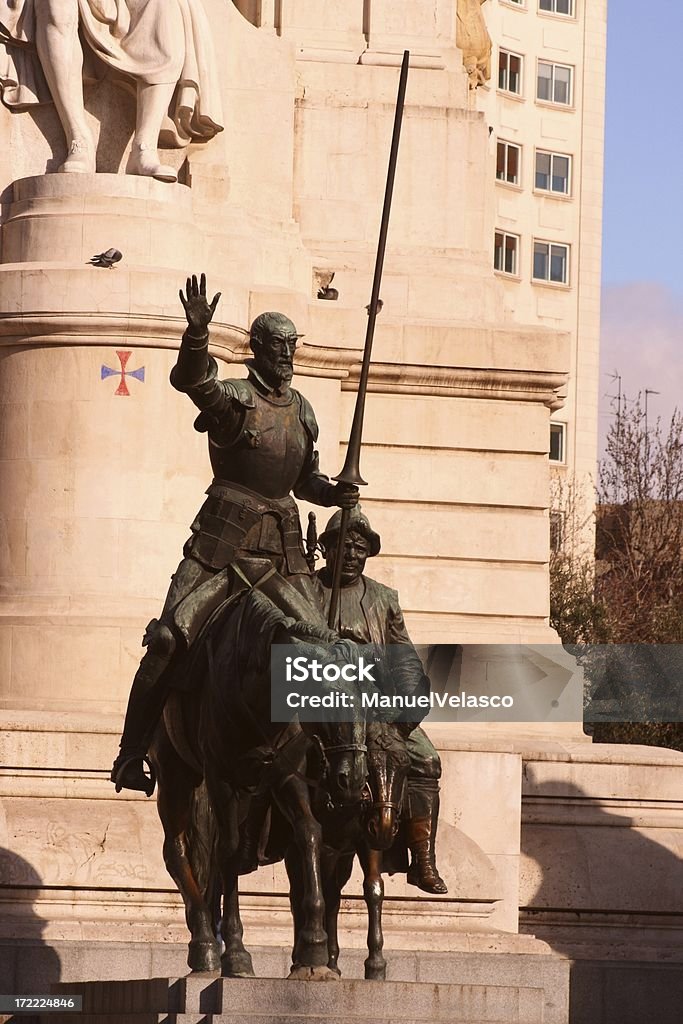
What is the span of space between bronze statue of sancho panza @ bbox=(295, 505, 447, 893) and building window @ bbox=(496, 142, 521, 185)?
47312mm

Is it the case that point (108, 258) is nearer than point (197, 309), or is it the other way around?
point (197, 309)

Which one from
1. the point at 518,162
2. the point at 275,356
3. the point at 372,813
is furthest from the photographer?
the point at 518,162

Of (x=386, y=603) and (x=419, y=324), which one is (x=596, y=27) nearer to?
(x=419, y=324)

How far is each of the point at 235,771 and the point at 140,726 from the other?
4.48ft

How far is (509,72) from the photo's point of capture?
207 feet

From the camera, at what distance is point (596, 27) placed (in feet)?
213

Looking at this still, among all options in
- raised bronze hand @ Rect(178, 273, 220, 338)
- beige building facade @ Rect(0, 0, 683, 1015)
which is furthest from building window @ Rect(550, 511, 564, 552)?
raised bronze hand @ Rect(178, 273, 220, 338)

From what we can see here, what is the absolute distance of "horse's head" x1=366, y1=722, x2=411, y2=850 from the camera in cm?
1371

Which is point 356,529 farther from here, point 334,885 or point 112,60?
point 112,60

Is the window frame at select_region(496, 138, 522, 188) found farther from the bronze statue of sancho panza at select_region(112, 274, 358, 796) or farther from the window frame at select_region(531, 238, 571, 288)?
the bronze statue of sancho panza at select_region(112, 274, 358, 796)

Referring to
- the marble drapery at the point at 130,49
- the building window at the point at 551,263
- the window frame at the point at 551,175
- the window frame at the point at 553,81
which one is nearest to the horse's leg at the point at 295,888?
the marble drapery at the point at 130,49

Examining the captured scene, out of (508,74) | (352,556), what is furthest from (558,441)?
(352,556)

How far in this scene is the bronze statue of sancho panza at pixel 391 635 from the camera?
15438 millimetres

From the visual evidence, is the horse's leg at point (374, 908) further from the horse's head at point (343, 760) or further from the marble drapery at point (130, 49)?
the marble drapery at point (130, 49)
